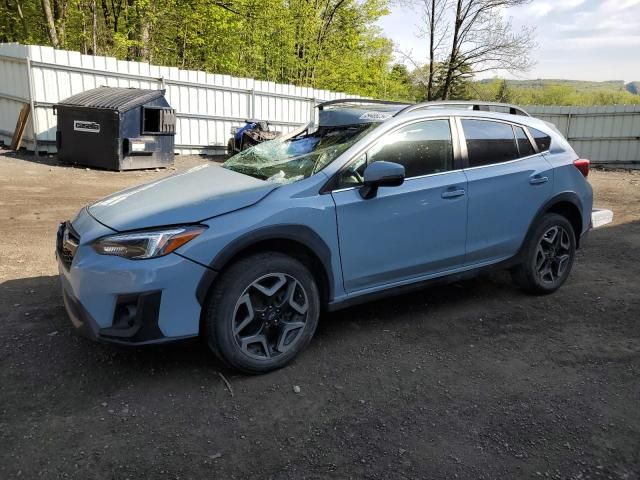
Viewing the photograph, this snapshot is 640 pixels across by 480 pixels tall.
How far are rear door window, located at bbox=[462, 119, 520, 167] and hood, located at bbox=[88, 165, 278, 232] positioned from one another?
1.74 m

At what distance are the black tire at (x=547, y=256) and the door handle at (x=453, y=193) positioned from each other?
941mm

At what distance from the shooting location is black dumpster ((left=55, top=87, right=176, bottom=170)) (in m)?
10.5

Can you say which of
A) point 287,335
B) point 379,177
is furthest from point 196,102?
point 287,335

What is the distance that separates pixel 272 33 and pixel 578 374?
1111 inches

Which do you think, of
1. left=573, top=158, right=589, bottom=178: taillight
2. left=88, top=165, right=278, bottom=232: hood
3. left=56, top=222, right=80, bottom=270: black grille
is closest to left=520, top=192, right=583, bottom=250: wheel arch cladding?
left=573, top=158, right=589, bottom=178: taillight

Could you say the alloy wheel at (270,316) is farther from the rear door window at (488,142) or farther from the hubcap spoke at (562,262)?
the hubcap spoke at (562,262)

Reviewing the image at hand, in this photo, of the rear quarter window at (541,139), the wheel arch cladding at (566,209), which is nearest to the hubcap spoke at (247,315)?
the wheel arch cladding at (566,209)

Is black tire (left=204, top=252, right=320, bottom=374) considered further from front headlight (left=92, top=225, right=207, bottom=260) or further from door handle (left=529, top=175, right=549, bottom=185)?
door handle (left=529, top=175, right=549, bottom=185)

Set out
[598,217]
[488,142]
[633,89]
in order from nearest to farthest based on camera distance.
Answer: [488,142]
[598,217]
[633,89]

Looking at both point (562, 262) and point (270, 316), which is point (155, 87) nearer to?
point (562, 262)

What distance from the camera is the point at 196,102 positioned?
14750 millimetres

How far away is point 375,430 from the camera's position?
269 cm

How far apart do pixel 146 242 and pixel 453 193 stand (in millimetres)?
2209

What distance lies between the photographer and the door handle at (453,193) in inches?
150
